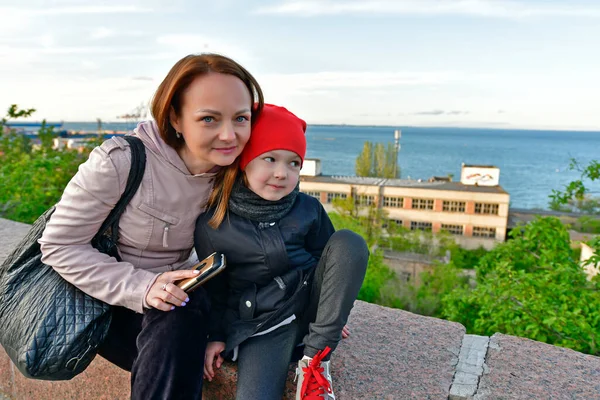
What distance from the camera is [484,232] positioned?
136 feet

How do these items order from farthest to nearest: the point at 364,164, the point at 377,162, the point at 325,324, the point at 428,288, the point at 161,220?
1. the point at 377,162
2. the point at 364,164
3. the point at 428,288
4. the point at 161,220
5. the point at 325,324

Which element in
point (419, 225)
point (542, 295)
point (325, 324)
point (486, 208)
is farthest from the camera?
point (419, 225)

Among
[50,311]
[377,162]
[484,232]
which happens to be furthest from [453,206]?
[50,311]

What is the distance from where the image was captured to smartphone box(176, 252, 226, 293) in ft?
5.89

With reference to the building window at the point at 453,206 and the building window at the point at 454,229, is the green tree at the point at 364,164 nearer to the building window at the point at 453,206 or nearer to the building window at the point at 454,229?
the building window at the point at 453,206

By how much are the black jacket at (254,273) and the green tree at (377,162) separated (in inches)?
2276

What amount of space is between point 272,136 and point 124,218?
2.22 ft

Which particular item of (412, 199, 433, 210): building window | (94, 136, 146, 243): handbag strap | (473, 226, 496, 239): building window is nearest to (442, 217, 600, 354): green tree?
(94, 136, 146, 243): handbag strap

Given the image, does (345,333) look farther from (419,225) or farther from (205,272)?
(419,225)

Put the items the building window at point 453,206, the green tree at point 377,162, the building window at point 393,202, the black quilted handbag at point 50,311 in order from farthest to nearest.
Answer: the green tree at point 377,162
the building window at point 393,202
the building window at point 453,206
the black quilted handbag at point 50,311

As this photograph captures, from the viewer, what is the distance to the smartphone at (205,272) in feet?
5.89

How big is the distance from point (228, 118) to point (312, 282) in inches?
29.7

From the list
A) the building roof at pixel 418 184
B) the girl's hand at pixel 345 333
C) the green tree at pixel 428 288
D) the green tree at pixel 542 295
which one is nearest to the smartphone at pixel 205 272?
the girl's hand at pixel 345 333

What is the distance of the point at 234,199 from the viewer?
6.85ft
